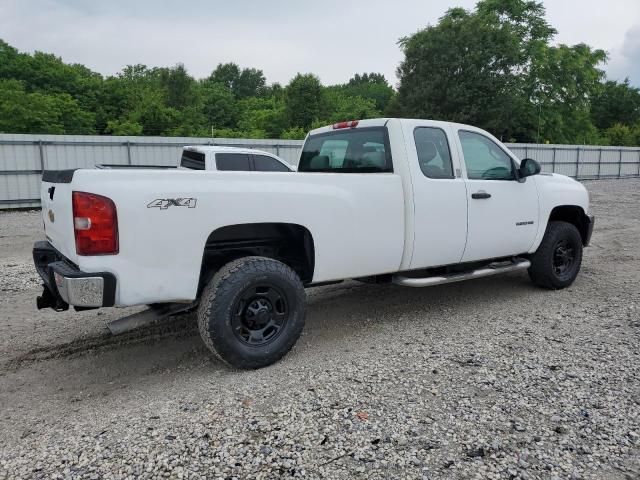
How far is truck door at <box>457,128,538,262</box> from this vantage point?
4934mm

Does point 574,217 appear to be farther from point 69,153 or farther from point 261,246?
point 69,153

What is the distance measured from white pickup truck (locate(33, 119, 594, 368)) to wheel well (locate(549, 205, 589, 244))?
29 centimetres

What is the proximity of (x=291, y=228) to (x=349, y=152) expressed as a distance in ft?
4.44

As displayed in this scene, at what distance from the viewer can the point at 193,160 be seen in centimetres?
1038

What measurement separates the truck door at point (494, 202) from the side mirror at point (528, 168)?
0.10 m

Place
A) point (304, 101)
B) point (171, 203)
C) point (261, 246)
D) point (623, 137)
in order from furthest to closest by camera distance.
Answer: point (623, 137), point (304, 101), point (261, 246), point (171, 203)

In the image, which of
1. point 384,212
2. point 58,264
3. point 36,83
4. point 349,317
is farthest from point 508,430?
point 36,83

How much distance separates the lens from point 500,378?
3592 millimetres

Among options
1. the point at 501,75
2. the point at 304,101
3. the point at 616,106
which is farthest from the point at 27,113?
the point at 616,106

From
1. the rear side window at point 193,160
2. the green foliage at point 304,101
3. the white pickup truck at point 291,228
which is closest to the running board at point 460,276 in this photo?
the white pickup truck at point 291,228

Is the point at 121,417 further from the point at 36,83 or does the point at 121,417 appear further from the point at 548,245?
the point at 36,83

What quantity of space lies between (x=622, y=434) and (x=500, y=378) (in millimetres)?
844

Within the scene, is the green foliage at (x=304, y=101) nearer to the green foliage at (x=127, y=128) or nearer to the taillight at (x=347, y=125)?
the green foliage at (x=127, y=128)

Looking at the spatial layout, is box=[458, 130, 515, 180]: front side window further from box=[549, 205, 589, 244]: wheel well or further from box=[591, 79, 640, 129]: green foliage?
box=[591, 79, 640, 129]: green foliage
